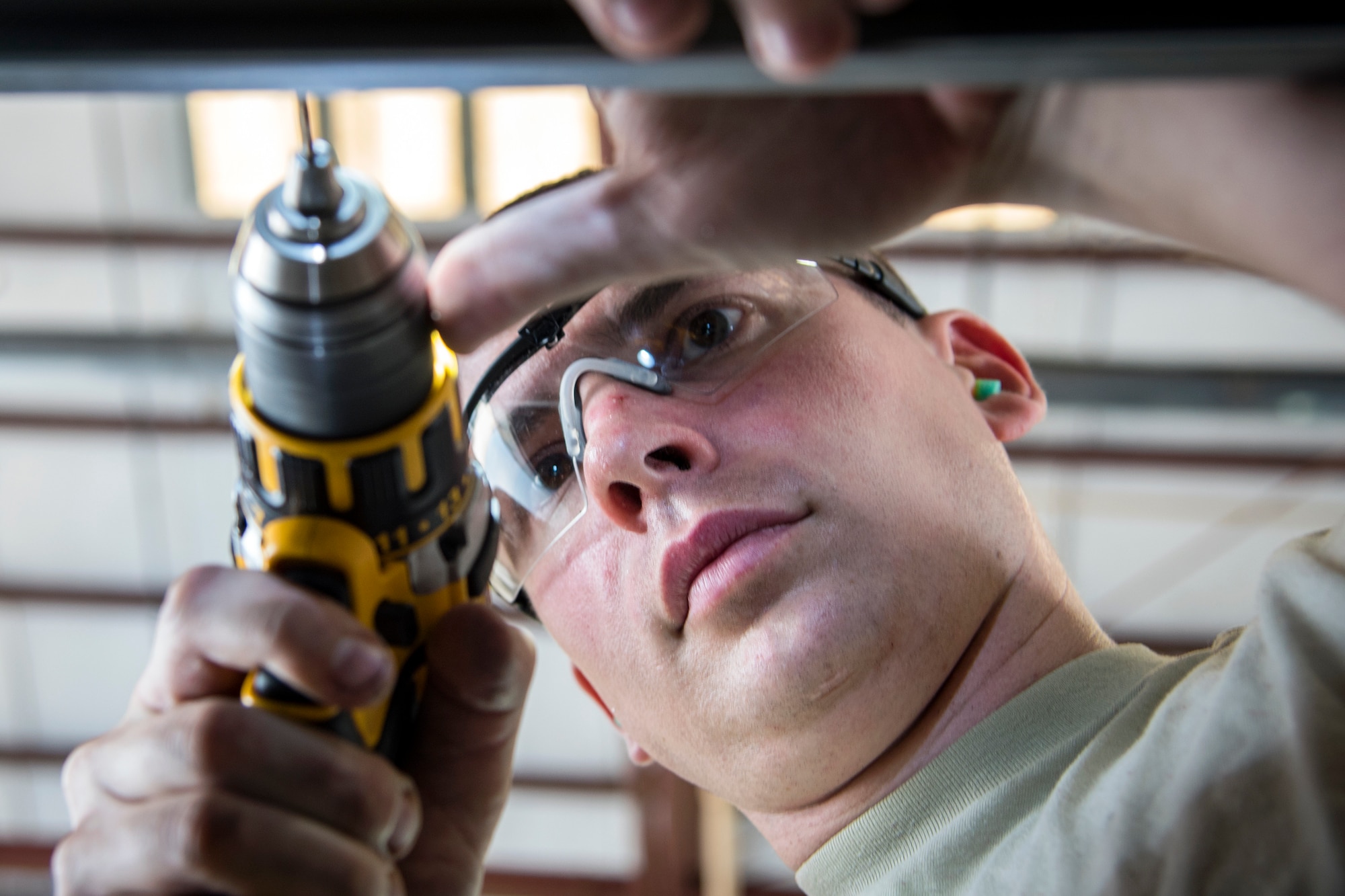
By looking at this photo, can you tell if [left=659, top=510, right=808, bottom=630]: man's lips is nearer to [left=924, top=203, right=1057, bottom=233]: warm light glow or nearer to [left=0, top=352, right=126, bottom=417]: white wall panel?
[left=924, top=203, right=1057, bottom=233]: warm light glow

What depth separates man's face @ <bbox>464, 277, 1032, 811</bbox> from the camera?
3.67 feet

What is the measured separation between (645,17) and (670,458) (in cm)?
74

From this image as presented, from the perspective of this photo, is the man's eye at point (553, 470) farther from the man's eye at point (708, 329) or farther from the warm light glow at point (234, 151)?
the warm light glow at point (234, 151)

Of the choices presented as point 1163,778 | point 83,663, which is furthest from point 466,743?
point 83,663

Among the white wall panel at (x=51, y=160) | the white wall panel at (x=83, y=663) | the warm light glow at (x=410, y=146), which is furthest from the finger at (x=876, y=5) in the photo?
the white wall panel at (x=83, y=663)

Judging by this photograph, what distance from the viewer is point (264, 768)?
71 cm

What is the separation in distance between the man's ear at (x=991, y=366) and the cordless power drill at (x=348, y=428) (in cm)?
81

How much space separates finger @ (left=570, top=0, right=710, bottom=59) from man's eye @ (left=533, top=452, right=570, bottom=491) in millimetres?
819

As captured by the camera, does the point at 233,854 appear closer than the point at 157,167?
Yes

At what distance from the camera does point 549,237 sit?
77 centimetres

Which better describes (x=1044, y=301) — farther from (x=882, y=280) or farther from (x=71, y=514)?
(x=71, y=514)

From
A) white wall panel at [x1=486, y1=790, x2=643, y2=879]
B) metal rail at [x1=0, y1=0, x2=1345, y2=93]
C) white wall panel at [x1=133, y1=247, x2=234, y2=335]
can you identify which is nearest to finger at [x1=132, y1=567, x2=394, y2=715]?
metal rail at [x1=0, y1=0, x2=1345, y2=93]

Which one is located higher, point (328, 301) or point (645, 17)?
point (645, 17)

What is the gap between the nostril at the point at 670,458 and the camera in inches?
46.5
